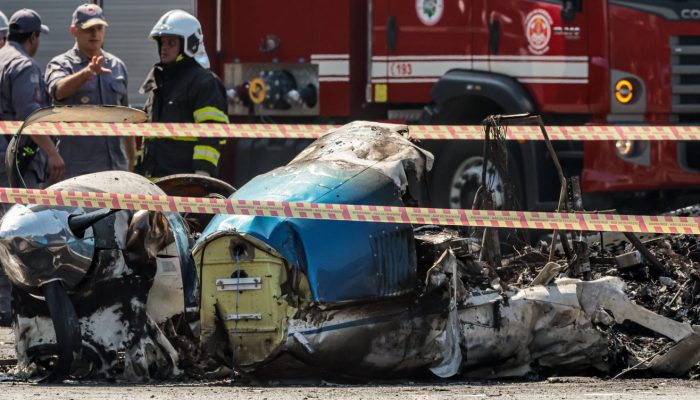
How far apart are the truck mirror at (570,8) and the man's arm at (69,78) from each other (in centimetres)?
348

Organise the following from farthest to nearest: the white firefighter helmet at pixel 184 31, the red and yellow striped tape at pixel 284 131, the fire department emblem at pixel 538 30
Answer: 1. the fire department emblem at pixel 538 30
2. the white firefighter helmet at pixel 184 31
3. the red and yellow striped tape at pixel 284 131

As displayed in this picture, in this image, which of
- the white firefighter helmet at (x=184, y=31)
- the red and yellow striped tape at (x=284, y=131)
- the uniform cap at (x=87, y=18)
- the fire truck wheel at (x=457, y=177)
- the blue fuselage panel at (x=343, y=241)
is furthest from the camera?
the fire truck wheel at (x=457, y=177)

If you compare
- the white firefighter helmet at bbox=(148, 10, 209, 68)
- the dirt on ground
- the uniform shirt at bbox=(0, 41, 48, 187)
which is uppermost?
the white firefighter helmet at bbox=(148, 10, 209, 68)

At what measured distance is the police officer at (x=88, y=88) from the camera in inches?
380

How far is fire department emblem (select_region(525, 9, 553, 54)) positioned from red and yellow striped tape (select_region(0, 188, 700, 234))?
4397 mm

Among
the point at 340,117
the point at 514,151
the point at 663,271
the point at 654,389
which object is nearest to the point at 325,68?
the point at 340,117

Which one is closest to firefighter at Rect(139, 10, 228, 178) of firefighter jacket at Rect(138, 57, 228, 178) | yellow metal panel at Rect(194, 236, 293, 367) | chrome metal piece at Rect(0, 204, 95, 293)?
firefighter jacket at Rect(138, 57, 228, 178)

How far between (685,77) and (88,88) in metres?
4.39

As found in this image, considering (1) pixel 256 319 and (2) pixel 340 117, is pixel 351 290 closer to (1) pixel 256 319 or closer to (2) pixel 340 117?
(1) pixel 256 319

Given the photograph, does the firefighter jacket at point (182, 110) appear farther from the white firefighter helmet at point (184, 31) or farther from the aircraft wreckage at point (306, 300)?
the aircraft wreckage at point (306, 300)

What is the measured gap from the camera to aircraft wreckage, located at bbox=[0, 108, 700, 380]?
6.39 meters

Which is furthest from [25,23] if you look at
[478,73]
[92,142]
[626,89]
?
[626,89]

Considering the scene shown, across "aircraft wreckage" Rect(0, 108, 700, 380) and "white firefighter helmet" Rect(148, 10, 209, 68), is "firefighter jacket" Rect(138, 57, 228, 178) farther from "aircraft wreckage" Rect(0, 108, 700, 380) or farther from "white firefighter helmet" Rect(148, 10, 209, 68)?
"aircraft wreckage" Rect(0, 108, 700, 380)

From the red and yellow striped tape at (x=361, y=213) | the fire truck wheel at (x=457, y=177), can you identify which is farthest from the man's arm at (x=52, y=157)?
the fire truck wheel at (x=457, y=177)
